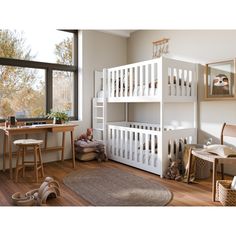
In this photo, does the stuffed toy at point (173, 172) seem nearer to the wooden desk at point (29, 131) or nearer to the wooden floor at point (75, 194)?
the wooden floor at point (75, 194)

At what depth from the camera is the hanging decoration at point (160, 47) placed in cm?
430

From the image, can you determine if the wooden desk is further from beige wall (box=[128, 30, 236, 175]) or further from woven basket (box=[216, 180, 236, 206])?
woven basket (box=[216, 180, 236, 206])

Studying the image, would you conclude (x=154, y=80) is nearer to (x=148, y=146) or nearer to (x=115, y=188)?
(x=148, y=146)

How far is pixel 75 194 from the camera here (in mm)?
2662

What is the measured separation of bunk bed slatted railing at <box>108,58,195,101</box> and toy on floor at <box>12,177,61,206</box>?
6.20 ft

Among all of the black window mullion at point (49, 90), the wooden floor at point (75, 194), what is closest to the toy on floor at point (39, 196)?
the wooden floor at point (75, 194)

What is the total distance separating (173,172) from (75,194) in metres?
1.42

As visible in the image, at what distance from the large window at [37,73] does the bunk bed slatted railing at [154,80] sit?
39.2 inches

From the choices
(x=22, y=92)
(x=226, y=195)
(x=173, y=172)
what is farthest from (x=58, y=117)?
(x=226, y=195)

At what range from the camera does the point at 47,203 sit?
7.85 ft

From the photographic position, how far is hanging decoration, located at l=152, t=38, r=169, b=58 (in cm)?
430

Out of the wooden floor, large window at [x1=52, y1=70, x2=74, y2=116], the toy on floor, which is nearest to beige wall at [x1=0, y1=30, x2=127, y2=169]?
large window at [x1=52, y1=70, x2=74, y2=116]
